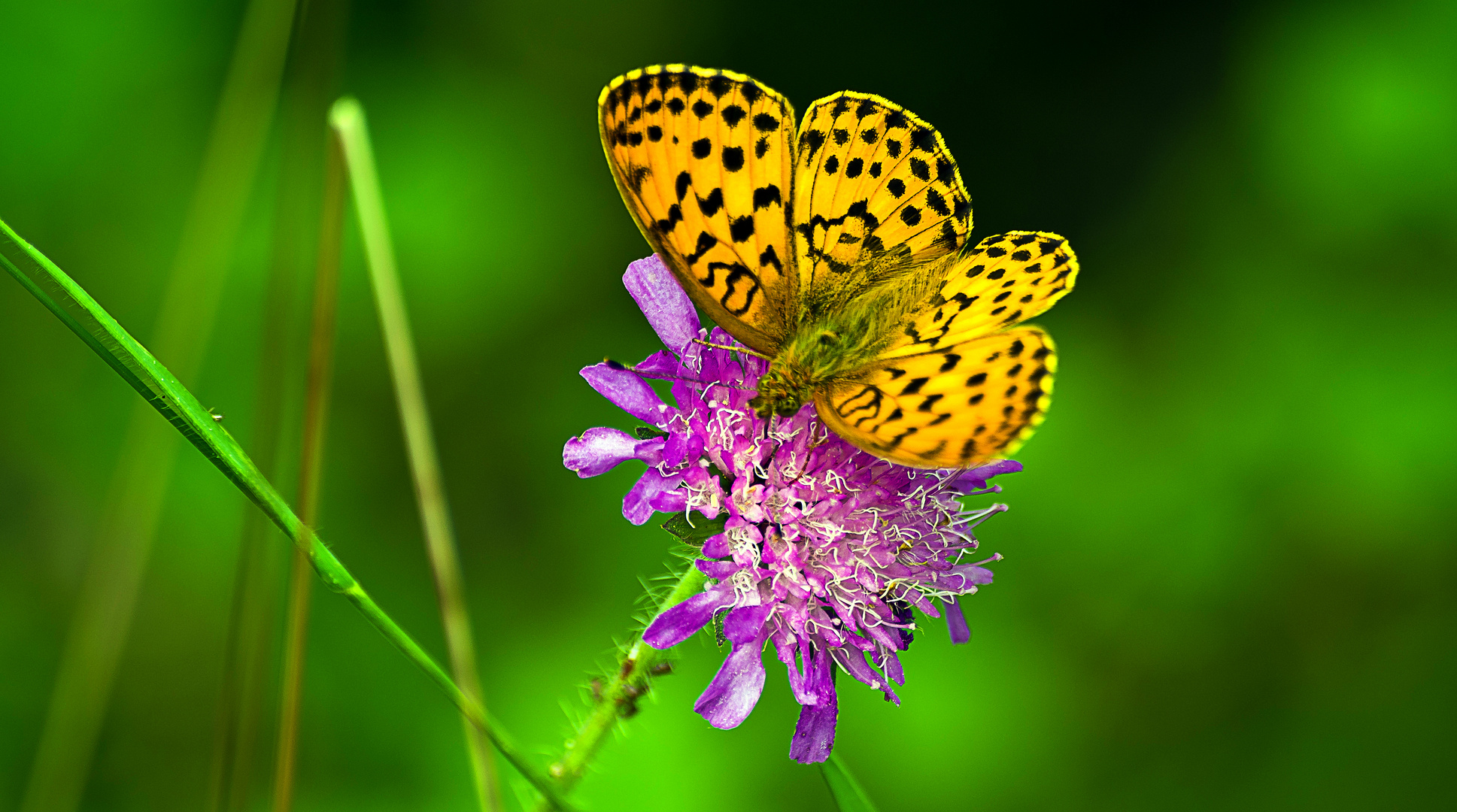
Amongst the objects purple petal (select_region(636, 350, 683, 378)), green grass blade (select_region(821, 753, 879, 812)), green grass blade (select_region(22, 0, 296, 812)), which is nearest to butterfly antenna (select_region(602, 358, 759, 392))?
purple petal (select_region(636, 350, 683, 378))

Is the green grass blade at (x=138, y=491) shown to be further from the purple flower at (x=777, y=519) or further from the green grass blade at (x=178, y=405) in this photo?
the purple flower at (x=777, y=519)

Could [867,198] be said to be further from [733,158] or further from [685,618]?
[685,618]

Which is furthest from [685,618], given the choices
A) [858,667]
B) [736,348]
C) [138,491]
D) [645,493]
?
[138,491]

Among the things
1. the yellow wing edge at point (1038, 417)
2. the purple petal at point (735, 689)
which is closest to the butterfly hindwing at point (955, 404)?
the yellow wing edge at point (1038, 417)

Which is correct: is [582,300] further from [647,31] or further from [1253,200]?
[1253,200]

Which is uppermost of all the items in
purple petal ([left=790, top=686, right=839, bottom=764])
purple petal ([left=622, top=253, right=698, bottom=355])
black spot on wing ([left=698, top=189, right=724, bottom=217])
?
black spot on wing ([left=698, top=189, right=724, bottom=217])

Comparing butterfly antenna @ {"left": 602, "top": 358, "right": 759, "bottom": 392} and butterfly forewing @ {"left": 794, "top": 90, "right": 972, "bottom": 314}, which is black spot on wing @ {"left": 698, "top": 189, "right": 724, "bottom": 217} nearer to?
butterfly forewing @ {"left": 794, "top": 90, "right": 972, "bottom": 314}
